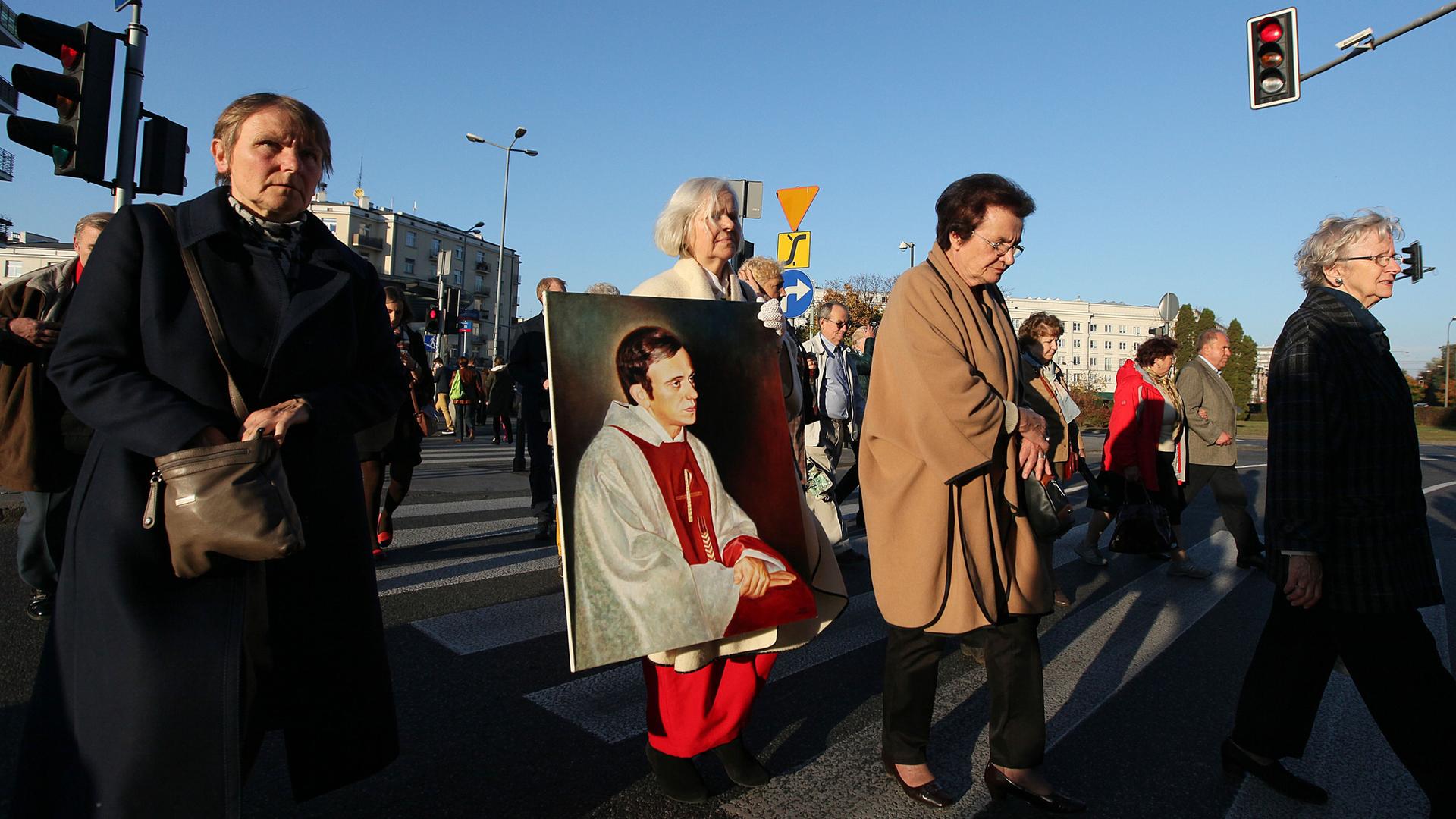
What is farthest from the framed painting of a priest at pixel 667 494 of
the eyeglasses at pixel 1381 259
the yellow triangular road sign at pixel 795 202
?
the yellow triangular road sign at pixel 795 202

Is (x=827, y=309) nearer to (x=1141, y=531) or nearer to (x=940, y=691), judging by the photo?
(x=1141, y=531)

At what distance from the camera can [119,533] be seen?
175 cm

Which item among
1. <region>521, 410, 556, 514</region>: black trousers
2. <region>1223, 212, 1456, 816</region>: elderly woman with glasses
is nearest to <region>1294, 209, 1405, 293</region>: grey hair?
<region>1223, 212, 1456, 816</region>: elderly woman with glasses

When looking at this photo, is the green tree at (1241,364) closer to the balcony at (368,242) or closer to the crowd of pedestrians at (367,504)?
the crowd of pedestrians at (367,504)

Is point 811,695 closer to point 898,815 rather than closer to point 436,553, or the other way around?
point 898,815

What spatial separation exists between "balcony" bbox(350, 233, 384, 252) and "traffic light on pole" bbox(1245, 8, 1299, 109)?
8517 centimetres

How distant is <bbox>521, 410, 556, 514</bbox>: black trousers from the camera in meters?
6.52

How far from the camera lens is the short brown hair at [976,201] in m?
2.81

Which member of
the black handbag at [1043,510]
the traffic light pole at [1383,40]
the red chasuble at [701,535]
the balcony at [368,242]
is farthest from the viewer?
the balcony at [368,242]

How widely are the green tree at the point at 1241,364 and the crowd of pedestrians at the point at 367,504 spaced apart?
253 ft

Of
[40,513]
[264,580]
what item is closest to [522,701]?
[264,580]

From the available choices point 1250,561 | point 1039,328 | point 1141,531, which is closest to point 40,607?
point 1039,328

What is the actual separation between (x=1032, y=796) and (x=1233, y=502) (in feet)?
16.2

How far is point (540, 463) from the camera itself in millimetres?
6621
